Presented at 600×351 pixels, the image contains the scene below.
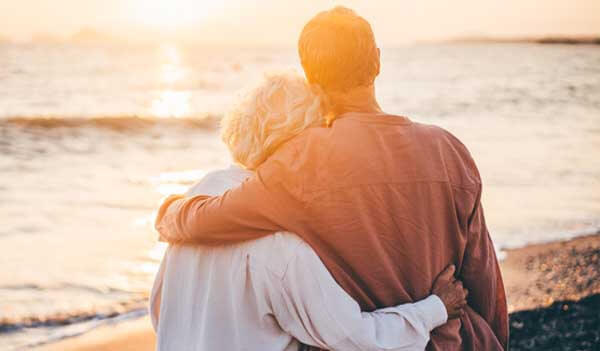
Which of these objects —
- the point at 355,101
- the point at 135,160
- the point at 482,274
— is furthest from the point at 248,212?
the point at 135,160

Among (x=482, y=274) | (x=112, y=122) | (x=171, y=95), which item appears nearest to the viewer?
(x=482, y=274)

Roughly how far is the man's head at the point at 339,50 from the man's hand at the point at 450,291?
0.57m

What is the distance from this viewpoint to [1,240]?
6.30m

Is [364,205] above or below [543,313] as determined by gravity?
above

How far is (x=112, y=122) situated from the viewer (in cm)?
1648

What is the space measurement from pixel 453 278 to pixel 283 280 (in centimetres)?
54

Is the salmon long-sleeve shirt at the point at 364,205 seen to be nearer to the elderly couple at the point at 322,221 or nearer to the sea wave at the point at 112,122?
the elderly couple at the point at 322,221

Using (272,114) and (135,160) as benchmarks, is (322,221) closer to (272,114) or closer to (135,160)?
(272,114)

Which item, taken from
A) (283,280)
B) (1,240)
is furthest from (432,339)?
(1,240)

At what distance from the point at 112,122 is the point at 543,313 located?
1349 centimetres

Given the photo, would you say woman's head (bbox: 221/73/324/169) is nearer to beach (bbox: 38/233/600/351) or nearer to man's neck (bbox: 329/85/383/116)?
man's neck (bbox: 329/85/383/116)

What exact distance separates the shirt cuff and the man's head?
0.61m

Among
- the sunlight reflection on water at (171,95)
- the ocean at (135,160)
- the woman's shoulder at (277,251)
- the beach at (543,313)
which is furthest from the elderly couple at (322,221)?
the sunlight reflection on water at (171,95)

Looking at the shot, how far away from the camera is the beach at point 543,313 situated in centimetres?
400
